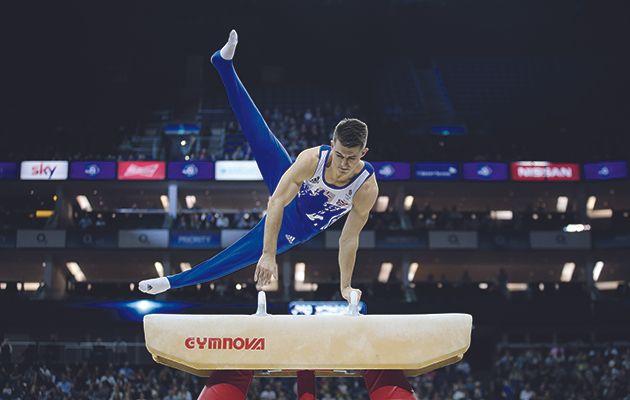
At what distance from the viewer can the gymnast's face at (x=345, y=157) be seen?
468cm

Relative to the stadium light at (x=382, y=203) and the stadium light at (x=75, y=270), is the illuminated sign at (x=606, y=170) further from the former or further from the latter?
the stadium light at (x=75, y=270)

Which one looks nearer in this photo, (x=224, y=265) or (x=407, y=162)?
(x=224, y=265)

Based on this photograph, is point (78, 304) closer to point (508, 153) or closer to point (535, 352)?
point (535, 352)

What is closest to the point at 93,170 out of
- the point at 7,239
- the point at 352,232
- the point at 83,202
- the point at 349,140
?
the point at 7,239

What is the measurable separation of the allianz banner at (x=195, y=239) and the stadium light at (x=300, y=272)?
5.17m

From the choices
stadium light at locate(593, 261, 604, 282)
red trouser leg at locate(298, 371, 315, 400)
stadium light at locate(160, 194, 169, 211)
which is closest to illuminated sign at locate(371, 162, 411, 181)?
stadium light at locate(160, 194, 169, 211)

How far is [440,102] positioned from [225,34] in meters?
10.4

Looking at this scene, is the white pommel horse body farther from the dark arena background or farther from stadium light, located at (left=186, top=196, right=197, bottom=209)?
stadium light, located at (left=186, top=196, right=197, bottom=209)

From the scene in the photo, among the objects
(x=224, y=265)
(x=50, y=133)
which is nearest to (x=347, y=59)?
(x=50, y=133)

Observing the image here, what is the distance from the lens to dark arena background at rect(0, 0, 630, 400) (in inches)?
834

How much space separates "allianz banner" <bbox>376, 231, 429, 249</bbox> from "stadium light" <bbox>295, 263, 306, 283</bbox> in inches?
195

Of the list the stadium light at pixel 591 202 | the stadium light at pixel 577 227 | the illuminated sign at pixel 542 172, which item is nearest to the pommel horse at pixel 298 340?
the stadium light at pixel 577 227

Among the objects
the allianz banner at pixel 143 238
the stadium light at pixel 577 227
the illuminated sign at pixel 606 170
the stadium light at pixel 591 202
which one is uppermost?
the stadium light at pixel 591 202

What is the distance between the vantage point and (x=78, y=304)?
2153 cm
